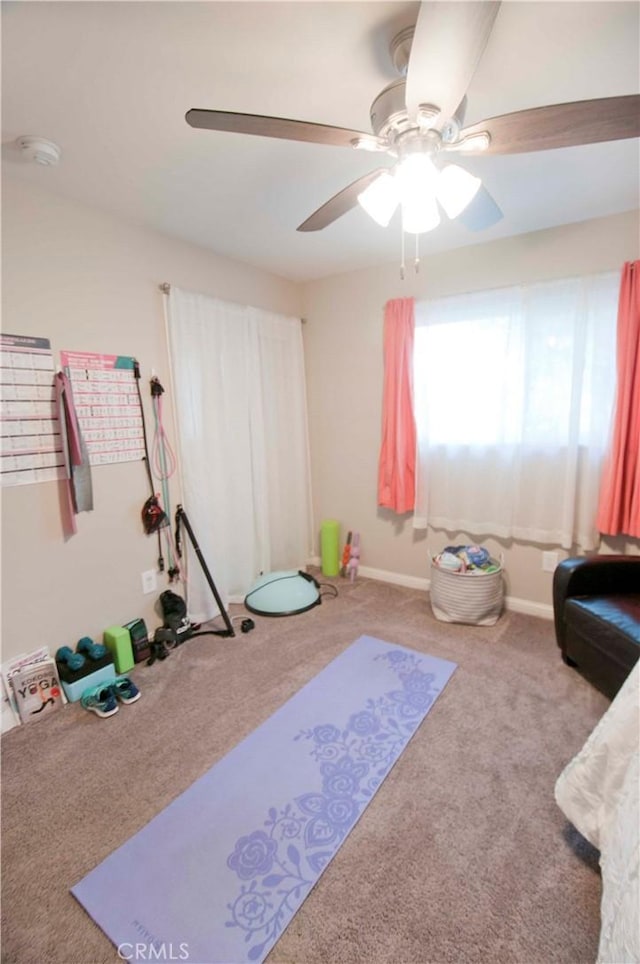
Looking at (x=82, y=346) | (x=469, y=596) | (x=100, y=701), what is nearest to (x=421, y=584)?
(x=469, y=596)

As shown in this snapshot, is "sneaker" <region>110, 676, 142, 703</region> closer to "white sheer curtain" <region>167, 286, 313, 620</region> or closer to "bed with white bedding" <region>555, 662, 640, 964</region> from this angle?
"white sheer curtain" <region>167, 286, 313, 620</region>

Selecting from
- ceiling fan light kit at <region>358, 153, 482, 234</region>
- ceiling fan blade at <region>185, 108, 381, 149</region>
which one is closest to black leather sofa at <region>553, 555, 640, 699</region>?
ceiling fan light kit at <region>358, 153, 482, 234</region>

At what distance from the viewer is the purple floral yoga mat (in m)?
1.16

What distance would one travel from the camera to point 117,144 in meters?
1.64

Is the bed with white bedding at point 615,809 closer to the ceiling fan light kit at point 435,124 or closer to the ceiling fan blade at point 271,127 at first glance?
the ceiling fan light kit at point 435,124

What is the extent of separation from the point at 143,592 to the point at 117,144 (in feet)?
7.25

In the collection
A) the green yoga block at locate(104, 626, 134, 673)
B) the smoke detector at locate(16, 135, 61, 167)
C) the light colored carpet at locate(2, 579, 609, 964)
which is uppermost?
the smoke detector at locate(16, 135, 61, 167)

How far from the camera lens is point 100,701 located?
6.62ft

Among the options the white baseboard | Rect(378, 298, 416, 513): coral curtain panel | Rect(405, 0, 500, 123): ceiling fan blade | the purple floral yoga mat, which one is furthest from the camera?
Rect(378, 298, 416, 513): coral curtain panel

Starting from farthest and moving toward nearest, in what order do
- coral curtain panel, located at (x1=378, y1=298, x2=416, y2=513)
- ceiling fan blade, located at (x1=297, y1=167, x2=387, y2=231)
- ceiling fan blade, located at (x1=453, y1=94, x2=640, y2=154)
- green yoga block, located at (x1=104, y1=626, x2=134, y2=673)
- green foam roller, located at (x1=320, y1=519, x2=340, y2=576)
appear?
green foam roller, located at (x1=320, y1=519, x2=340, y2=576)
coral curtain panel, located at (x1=378, y1=298, x2=416, y2=513)
green yoga block, located at (x1=104, y1=626, x2=134, y2=673)
ceiling fan blade, located at (x1=297, y1=167, x2=387, y2=231)
ceiling fan blade, located at (x1=453, y1=94, x2=640, y2=154)

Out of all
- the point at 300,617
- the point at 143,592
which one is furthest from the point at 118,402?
the point at 300,617

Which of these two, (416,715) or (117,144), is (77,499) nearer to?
(117,144)

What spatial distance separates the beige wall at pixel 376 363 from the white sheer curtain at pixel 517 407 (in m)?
0.14

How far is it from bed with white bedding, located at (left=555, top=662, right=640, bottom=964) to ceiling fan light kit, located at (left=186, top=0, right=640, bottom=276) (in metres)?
1.51
